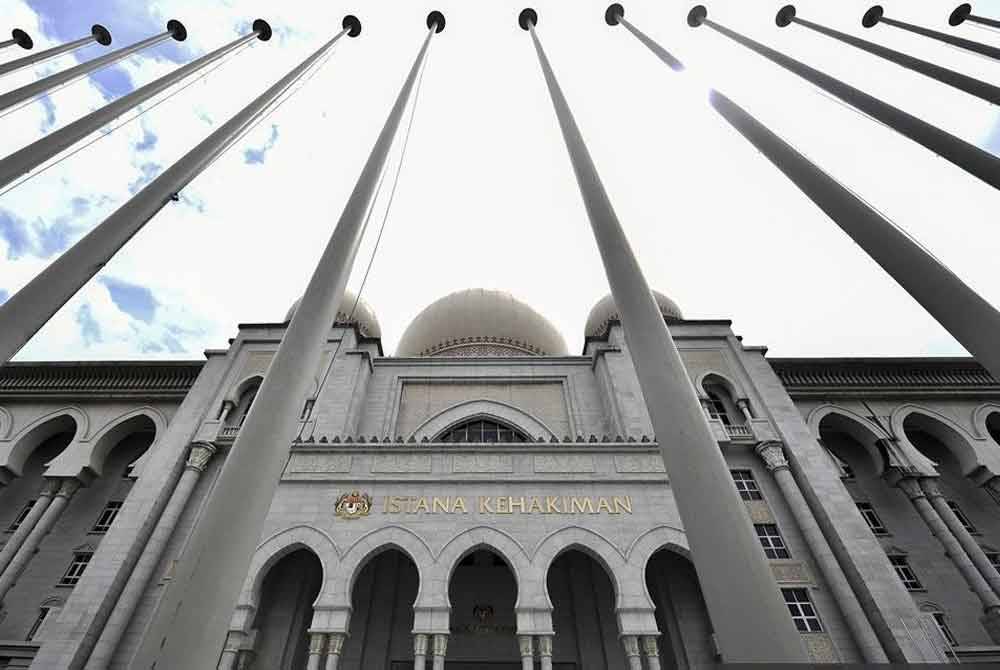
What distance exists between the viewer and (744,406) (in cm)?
1570

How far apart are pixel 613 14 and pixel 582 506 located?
9.94 metres

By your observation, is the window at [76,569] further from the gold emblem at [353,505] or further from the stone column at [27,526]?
the gold emblem at [353,505]

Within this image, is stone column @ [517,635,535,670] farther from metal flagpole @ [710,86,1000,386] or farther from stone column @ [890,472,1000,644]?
stone column @ [890,472,1000,644]

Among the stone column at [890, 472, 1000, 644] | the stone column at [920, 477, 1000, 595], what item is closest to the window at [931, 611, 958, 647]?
the stone column at [890, 472, 1000, 644]

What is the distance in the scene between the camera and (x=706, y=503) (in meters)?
2.39

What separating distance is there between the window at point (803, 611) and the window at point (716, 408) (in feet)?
16.3

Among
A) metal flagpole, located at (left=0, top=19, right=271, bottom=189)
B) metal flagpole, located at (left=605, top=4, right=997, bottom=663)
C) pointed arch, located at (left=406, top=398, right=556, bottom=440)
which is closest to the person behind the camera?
metal flagpole, located at (left=605, top=4, right=997, bottom=663)

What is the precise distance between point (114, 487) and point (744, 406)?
68.5 ft

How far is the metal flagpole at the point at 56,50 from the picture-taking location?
29.6 feet

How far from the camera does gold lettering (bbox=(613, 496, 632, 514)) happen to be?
11384 mm

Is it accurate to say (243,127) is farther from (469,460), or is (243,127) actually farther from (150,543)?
(150,543)

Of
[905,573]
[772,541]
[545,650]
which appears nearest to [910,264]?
[545,650]

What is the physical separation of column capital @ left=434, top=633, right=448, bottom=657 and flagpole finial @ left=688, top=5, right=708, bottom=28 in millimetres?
12238

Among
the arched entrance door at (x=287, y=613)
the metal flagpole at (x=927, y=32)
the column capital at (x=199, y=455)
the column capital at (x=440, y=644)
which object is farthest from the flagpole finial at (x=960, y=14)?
the column capital at (x=199, y=455)
